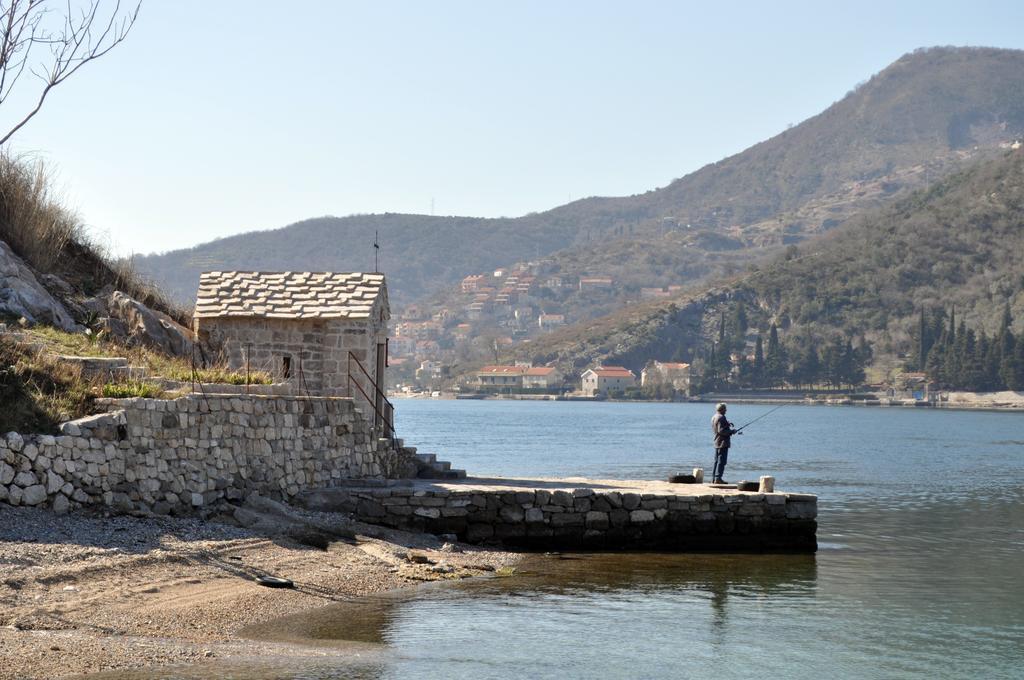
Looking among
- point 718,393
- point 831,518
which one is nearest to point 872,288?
point 718,393

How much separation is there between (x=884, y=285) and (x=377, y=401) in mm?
159327

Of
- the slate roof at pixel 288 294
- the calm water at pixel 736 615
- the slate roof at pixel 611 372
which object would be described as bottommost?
the calm water at pixel 736 615

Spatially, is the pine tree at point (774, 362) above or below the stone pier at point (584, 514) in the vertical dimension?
above

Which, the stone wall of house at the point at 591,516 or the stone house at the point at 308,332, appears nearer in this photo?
the stone wall of house at the point at 591,516

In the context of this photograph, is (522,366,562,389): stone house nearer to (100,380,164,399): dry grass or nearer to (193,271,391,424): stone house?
(193,271,391,424): stone house

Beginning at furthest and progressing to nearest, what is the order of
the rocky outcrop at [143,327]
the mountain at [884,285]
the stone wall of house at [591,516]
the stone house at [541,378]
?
1. the stone house at [541,378]
2. the mountain at [884,285]
3. the rocky outcrop at [143,327]
4. the stone wall of house at [591,516]

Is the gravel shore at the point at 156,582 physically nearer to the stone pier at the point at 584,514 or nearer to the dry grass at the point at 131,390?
the stone pier at the point at 584,514

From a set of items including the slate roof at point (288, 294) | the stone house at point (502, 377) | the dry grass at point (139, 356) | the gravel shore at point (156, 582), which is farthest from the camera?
the stone house at point (502, 377)

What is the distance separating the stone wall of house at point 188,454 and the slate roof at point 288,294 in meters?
2.46

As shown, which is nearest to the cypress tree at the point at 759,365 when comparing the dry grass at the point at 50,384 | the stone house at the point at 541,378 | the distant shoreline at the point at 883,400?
the distant shoreline at the point at 883,400

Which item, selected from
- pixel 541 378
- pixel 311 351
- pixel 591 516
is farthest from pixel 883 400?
pixel 591 516

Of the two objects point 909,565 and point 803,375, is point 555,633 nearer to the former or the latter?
point 909,565

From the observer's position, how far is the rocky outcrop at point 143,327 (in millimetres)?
22289

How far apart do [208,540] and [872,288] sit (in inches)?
6490
